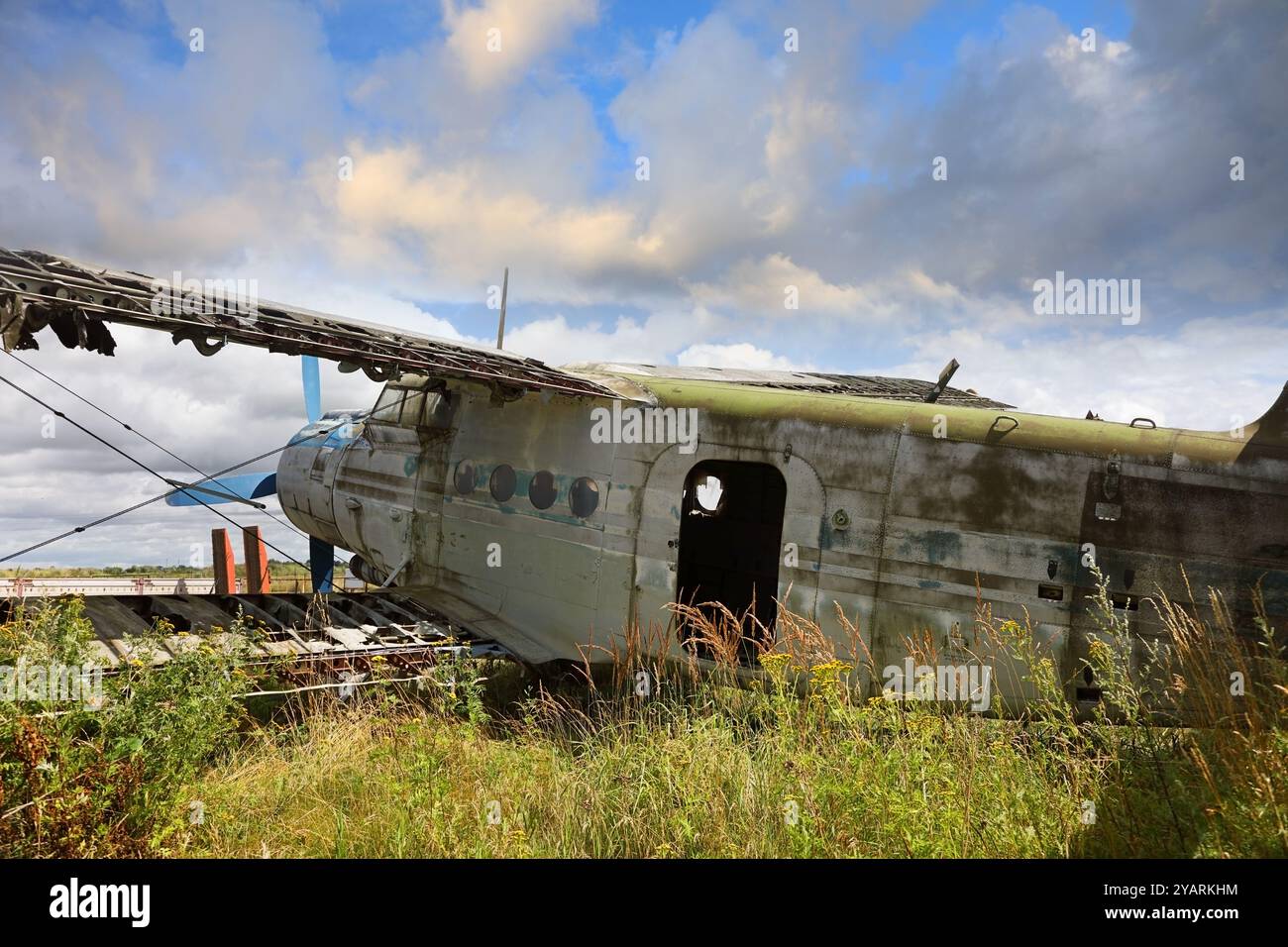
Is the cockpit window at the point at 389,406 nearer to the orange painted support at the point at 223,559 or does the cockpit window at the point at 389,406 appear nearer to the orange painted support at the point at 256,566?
the orange painted support at the point at 256,566

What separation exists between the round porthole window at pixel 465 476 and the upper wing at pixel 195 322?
178 centimetres

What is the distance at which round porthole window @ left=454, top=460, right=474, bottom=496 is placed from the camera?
10.2 m

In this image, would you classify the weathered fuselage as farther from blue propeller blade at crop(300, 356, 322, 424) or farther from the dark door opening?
blue propeller blade at crop(300, 356, 322, 424)

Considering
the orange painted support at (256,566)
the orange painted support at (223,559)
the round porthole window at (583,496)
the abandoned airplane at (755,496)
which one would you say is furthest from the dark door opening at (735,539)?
the orange painted support at (223,559)

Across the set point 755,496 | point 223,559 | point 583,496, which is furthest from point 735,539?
point 223,559

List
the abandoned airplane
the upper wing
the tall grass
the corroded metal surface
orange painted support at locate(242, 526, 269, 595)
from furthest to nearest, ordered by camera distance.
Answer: orange painted support at locate(242, 526, 269, 595)
the corroded metal surface
the abandoned airplane
the upper wing
the tall grass

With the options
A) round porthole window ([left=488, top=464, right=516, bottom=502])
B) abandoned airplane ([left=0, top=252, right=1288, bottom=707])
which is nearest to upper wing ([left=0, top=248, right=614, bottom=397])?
abandoned airplane ([left=0, top=252, right=1288, bottom=707])

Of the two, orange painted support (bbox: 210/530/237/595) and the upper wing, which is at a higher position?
the upper wing

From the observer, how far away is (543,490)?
9281 mm

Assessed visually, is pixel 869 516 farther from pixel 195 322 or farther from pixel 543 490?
pixel 195 322

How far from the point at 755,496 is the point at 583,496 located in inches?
122

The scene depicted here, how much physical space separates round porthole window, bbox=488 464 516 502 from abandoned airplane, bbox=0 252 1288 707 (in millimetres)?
38

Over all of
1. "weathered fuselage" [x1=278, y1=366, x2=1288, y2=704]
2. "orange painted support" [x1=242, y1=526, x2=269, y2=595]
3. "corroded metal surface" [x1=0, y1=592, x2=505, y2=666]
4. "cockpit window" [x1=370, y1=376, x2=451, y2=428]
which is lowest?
"orange painted support" [x1=242, y1=526, x2=269, y2=595]

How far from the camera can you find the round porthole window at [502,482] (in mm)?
9680
